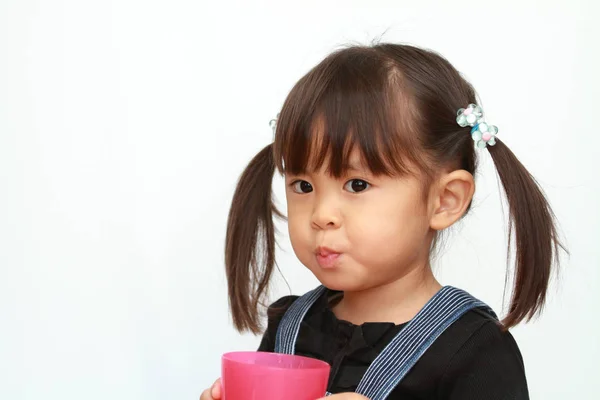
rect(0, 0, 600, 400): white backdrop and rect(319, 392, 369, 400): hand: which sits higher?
rect(0, 0, 600, 400): white backdrop

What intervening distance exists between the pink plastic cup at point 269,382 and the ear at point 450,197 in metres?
0.28

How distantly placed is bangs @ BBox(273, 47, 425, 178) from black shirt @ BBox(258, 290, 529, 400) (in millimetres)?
201

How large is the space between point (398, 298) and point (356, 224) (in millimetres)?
141

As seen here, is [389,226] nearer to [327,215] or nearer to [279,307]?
[327,215]

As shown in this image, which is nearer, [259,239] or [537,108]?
[259,239]

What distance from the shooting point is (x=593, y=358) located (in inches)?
68.1

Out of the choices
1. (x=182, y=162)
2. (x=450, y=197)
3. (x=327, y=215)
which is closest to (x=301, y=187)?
(x=327, y=215)

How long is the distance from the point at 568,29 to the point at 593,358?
58 centimetres

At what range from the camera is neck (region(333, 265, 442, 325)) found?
1218 mm

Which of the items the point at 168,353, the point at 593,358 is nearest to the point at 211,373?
the point at 168,353

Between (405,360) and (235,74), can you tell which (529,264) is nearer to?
(405,360)

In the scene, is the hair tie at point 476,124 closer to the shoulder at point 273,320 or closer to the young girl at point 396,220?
the young girl at point 396,220

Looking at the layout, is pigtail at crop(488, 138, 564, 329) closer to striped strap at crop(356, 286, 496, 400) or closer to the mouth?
striped strap at crop(356, 286, 496, 400)

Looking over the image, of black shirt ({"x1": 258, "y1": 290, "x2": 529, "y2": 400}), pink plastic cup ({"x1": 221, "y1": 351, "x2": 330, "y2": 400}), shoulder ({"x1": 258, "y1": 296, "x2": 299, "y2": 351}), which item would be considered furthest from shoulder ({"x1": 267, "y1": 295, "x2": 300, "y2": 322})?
pink plastic cup ({"x1": 221, "y1": 351, "x2": 330, "y2": 400})
